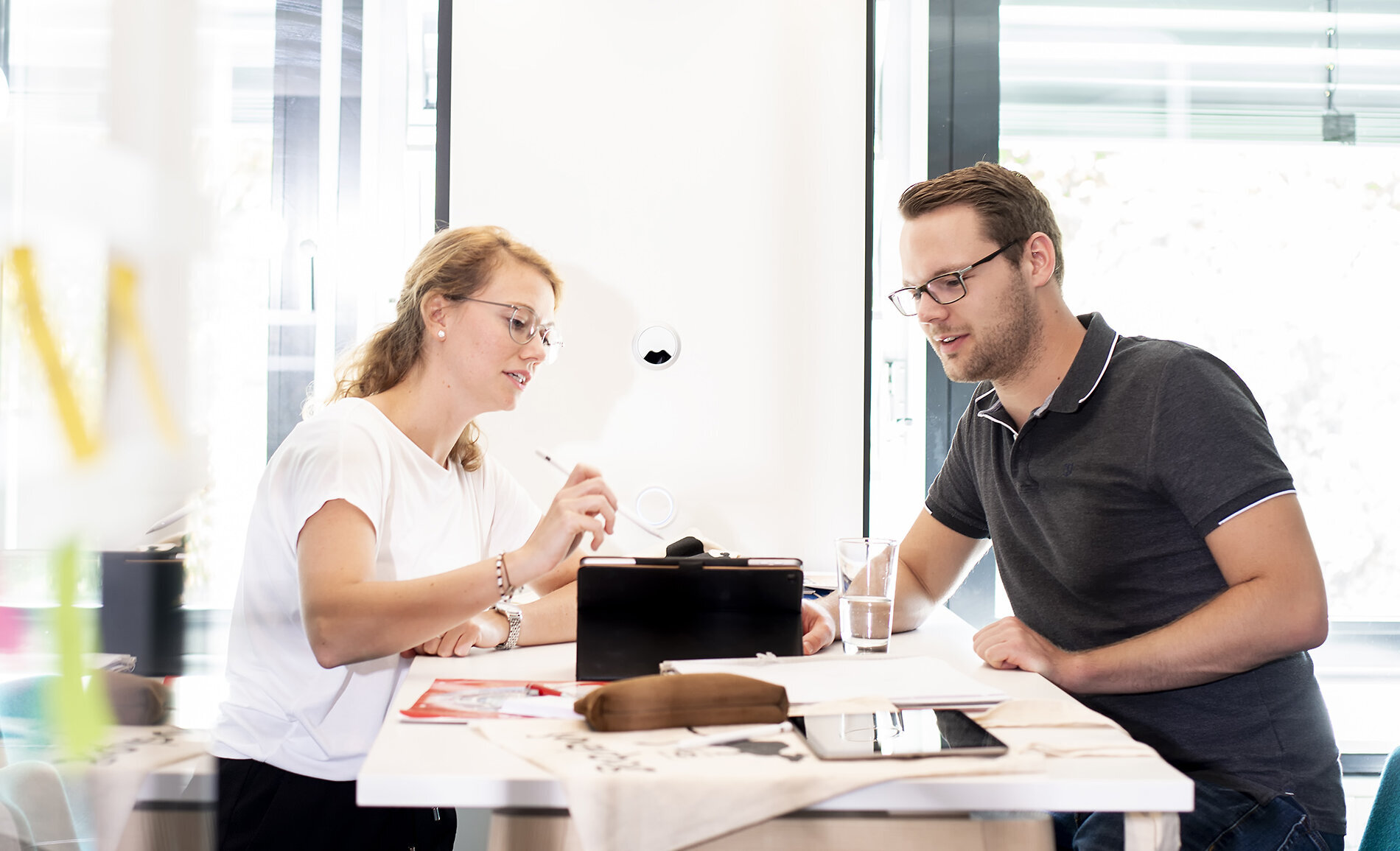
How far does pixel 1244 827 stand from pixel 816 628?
1.74 ft

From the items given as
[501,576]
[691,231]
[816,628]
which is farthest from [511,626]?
[691,231]

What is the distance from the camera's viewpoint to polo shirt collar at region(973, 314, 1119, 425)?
4.58 ft

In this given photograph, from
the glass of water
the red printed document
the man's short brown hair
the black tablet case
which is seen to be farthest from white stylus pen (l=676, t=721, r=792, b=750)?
the man's short brown hair

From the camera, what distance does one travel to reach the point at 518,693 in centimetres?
98

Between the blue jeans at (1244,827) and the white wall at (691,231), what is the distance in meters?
1.01

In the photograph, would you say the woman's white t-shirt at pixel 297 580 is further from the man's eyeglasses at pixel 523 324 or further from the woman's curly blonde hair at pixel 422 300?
the man's eyeglasses at pixel 523 324

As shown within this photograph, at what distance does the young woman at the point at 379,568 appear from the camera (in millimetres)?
1142

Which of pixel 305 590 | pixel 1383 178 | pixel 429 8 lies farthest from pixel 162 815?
pixel 1383 178

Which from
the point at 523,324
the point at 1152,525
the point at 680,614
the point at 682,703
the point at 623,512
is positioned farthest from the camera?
the point at 523,324

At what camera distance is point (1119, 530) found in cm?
134

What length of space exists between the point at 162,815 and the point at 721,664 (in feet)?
2.85

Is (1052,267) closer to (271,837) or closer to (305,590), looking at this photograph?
(305,590)

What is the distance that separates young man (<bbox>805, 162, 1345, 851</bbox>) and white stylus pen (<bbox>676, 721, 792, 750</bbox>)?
1.27ft

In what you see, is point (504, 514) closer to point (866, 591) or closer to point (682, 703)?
point (866, 591)
